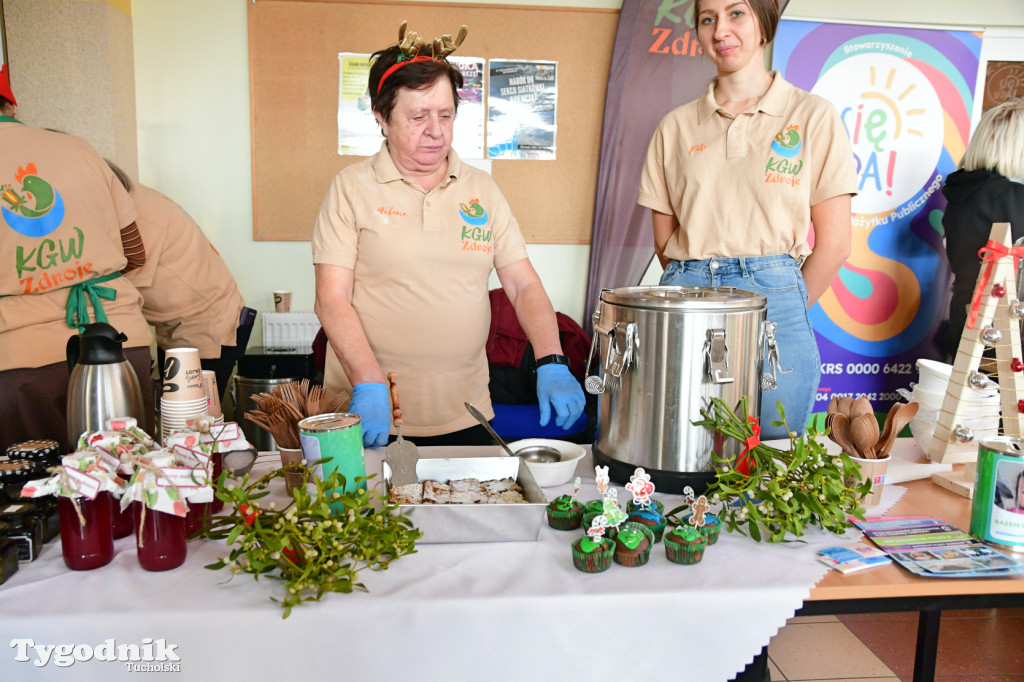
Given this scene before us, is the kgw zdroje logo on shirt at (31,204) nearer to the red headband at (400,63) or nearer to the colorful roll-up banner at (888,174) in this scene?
the red headband at (400,63)

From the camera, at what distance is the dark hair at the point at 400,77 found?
66.4 inches

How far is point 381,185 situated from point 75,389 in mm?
852

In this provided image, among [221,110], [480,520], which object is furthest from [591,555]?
[221,110]

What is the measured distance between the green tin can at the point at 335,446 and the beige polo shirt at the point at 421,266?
0.66 meters

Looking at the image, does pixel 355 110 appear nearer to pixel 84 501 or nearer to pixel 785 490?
pixel 84 501

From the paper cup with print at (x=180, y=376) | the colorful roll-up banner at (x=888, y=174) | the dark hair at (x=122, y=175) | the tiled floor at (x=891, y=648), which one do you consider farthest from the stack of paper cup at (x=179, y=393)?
the colorful roll-up banner at (x=888, y=174)

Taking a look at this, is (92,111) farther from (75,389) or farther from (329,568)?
(329,568)

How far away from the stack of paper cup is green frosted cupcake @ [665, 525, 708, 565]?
85 centimetres

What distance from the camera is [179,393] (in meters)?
1.26

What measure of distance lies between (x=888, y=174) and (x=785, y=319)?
256 centimetres

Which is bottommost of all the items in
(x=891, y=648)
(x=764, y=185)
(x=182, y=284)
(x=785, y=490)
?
(x=891, y=648)

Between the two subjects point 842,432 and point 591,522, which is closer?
point 591,522

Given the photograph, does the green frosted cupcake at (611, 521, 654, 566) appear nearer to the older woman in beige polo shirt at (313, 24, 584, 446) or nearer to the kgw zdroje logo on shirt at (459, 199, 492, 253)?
the older woman in beige polo shirt at (313, 24, 584, 446)

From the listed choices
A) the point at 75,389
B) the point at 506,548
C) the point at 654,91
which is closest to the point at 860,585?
the point at 506,548
